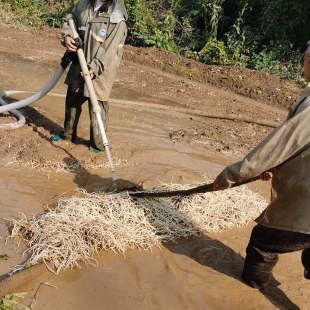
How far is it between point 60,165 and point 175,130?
213cm

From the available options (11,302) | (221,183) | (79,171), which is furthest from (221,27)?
(11,302)

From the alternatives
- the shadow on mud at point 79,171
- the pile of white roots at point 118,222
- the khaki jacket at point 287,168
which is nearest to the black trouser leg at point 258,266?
the khaki jacket at point 287,168

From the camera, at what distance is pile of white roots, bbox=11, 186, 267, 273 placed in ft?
9.62

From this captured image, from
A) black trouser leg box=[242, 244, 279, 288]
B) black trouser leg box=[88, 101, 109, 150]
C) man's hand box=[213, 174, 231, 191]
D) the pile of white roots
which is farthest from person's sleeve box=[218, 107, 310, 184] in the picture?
black trouser leg box=[88, 101, 109, 150]

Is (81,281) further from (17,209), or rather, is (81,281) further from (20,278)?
(17,209)

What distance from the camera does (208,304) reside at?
8.88ft

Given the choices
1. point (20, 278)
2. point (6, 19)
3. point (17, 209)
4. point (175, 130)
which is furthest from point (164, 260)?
point (6, 19)

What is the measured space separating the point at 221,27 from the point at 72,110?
28.0 ft

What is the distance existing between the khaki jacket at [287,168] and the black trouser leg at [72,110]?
2730 millimetres

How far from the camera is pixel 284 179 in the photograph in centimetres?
231

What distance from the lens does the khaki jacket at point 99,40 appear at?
4.22m

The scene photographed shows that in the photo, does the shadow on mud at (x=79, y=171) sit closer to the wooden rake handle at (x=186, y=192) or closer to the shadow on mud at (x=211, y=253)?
the wooden rake handle at (x=186, y=192)

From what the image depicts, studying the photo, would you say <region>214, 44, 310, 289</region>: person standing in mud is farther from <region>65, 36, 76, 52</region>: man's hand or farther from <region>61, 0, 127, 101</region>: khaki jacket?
<region>65, 36, 76, 52</region>: man's hand

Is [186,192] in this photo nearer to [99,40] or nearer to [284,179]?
[284,179]
